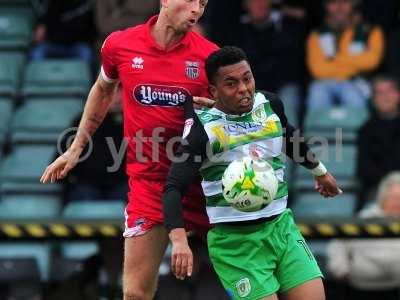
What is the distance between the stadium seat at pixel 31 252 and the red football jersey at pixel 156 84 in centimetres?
358

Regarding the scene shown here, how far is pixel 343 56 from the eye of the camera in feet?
43.1

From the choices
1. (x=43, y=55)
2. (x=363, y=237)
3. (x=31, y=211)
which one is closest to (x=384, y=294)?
(x=363, y=237)

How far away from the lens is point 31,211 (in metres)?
12.6

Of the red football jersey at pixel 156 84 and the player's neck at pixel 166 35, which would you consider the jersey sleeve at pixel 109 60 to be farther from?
the player's neck at pixel 166 35

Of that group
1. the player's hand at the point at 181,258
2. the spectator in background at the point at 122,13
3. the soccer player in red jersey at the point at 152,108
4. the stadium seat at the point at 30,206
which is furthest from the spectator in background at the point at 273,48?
the player's hand at the point at 181,258

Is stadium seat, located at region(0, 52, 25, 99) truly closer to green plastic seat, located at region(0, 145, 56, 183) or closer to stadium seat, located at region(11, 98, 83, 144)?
stadium seat, located at region(11, 98, 83, 144)

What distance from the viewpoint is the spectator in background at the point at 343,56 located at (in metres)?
13.1

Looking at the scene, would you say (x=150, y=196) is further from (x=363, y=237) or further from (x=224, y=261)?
(x=363, y=237)

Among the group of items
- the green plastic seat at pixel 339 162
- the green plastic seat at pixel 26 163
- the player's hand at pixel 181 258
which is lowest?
the green plastic seat at pixel 339 162

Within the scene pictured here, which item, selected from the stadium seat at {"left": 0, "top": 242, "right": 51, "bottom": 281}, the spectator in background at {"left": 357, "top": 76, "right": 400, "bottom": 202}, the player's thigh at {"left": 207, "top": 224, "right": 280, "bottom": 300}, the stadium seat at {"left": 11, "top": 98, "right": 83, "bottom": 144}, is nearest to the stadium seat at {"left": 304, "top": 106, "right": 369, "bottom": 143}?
the spectator in background at {"left": 357, "top": 76, "right": 400, "bottom": 202}

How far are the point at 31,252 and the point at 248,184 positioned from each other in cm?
454

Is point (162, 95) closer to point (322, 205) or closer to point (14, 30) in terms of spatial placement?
point (322, 205)

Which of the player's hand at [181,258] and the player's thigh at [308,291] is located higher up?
the player's hand at [181,258]

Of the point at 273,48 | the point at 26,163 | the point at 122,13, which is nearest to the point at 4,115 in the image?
the point at 26,163
